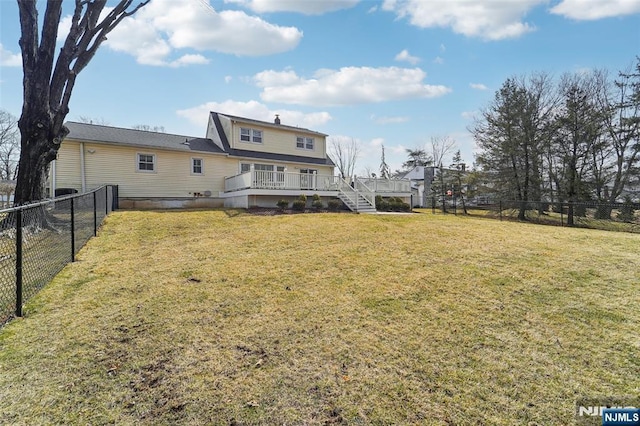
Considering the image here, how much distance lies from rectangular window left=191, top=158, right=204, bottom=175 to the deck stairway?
8.22 metres

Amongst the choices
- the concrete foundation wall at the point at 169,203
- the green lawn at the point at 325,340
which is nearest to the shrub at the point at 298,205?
the concrete foundation wall at the point at 169,203

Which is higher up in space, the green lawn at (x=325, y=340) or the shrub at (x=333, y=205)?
the shrub at (x=333, y=205)

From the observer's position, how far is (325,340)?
11.2 ft

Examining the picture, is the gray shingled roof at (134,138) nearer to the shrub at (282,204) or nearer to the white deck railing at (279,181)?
the white deck railing at (279,181)

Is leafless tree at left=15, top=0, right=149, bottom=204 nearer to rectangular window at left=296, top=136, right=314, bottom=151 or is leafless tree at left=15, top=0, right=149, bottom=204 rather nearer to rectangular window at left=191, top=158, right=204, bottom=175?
rectangular window at left=191, top=158, right=204, bottom=175

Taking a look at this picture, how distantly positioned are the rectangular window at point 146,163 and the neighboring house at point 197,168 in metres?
0.05

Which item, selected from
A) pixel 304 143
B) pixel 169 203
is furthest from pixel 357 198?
pixel 169 203

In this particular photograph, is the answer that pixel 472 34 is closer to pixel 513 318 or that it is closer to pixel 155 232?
pixel 513 318

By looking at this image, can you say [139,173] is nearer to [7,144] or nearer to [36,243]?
[36,243]

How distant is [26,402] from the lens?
2402 mm

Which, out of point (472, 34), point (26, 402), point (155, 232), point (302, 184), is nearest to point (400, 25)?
point (472, 34)

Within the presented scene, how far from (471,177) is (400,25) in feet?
49.5

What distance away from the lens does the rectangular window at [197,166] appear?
1781 centimetres

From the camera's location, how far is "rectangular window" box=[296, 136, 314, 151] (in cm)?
2239
